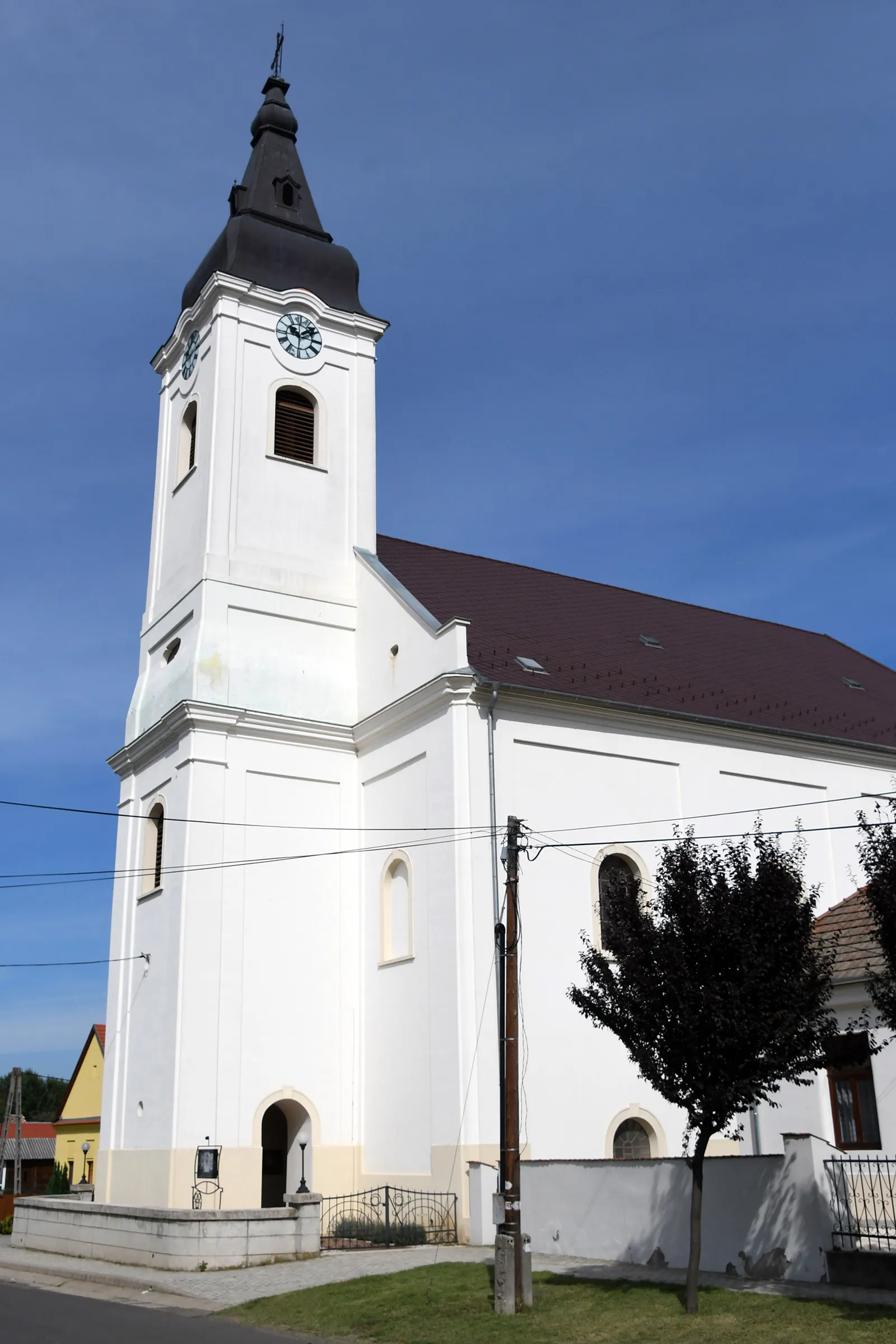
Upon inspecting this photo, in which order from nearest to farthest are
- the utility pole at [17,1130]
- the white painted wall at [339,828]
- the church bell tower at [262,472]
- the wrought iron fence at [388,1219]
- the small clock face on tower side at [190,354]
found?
1. the wrought iron fence at [388,1219]
2. the white painted wall at [339,828]
3. the church bell tower at [262,472]
4. the small clock face on tower side at [190,354]
5. the utility pole at [17,1130]

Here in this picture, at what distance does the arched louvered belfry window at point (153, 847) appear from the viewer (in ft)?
86.6

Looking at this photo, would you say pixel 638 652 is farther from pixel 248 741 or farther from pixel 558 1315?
pixel 558 1315

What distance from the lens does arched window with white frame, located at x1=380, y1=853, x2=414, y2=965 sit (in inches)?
957

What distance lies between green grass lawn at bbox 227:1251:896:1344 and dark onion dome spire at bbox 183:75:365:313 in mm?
22069

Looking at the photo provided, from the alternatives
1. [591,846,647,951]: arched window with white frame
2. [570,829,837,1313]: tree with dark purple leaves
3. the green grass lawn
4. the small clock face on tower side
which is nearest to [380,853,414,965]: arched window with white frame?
[591,846,647,951]: arched window with white frame

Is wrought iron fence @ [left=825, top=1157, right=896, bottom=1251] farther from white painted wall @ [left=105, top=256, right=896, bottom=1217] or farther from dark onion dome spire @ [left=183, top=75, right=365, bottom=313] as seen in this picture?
dark onion dome spire @ [left=183, top=75, right=365, bottom=313]

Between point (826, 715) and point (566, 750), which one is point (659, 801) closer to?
point (566, 750)

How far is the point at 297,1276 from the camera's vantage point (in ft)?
56.4

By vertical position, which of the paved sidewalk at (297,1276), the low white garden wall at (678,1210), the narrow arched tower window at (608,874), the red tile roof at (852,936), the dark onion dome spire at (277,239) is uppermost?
the dark onion dome spire at (277,239)

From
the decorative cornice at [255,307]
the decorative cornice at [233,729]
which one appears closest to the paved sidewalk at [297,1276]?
the decorative cornice at [233,729]

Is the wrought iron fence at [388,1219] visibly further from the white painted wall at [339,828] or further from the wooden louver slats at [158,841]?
the wooden louver slats at [158,841]

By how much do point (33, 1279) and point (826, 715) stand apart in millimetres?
20210

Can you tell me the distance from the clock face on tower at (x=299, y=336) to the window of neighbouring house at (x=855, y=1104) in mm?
19474

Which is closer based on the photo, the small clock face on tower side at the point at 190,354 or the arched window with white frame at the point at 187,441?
the arched window with white frame at the point at 187,441
